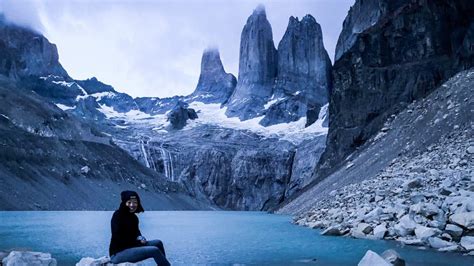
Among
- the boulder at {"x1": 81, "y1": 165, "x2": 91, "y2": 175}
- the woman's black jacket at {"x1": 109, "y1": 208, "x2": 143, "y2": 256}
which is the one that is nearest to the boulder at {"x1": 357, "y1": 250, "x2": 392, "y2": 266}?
the woman's black jacket at {"x1": 109, "y1": 208, "x2": 143, "y2": 256}

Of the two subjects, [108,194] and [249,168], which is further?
[249,168]

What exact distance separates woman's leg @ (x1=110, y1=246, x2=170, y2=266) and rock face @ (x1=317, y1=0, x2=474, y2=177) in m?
57.5

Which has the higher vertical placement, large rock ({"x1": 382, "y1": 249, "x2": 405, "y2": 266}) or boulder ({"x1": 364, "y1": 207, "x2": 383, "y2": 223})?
boulder ({"x1": 364, "y1": 207, "x2": 383, "y2": 223})

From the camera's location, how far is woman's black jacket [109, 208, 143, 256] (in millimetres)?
10391

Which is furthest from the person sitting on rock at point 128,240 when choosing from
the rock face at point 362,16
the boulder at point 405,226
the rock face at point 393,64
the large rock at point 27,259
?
the rock face at point 362,16

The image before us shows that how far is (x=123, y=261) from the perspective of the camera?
34.4 ft

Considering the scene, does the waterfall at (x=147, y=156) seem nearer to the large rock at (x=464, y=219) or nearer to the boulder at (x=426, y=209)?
the boulder at (x=426, y=209)

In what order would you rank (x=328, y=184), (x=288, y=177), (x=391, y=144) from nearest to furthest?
(x=391, y=144) < (x=328, y=184) < (x=288, y=177)

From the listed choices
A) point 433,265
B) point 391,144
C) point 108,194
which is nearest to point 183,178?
point 108,194

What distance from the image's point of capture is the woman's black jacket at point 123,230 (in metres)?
10.4

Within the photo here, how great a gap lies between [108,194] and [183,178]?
208 ft

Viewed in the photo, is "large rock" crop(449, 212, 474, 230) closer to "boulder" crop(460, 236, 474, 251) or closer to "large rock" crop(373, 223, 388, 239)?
"boulder" crop(460, 236, 474, 251)

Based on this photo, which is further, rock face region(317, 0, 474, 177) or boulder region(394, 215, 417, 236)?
rock face region(317, 0, 474, 177)

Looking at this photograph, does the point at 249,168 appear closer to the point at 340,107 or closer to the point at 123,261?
the point at 340,107
